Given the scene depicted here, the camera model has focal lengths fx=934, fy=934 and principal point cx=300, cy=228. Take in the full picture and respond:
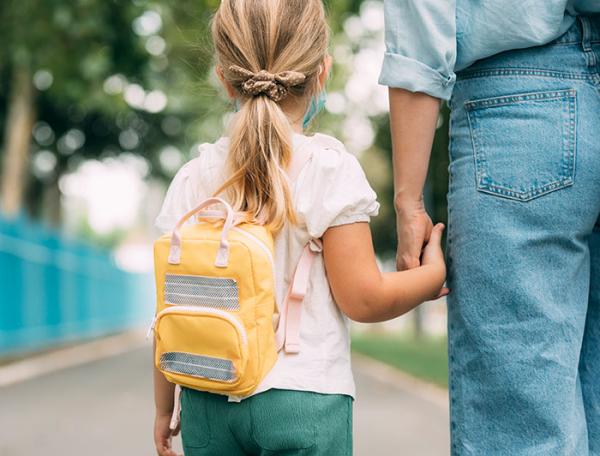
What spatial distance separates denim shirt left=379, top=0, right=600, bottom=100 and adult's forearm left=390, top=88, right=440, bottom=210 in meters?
0.04

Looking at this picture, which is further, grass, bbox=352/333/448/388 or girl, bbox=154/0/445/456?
grass, bbox=352/333/448/388

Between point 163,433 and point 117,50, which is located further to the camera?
point 117,50

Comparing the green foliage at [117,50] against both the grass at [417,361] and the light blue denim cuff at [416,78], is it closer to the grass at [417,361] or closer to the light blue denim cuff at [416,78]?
the light blue denim cuff at [416,78]

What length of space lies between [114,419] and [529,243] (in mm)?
4883

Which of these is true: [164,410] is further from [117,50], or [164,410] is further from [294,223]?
[117,50]

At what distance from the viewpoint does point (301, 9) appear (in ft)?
7.14

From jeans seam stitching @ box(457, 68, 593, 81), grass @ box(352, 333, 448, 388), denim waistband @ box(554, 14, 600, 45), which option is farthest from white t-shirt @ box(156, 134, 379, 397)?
grass @ box(352, 333, 448, 388)

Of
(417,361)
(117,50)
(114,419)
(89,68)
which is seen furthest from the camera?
(417,361)

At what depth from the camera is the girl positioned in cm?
201

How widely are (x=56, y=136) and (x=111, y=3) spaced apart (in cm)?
1200

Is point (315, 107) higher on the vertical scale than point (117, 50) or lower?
lower

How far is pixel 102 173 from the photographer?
22094 mm

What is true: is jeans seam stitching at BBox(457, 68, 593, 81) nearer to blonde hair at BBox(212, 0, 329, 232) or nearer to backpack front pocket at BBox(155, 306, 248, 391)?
blonde hair at BBox(212, 0, 329, 232)

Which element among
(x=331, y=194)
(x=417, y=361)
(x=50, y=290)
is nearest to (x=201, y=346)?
(x=331, y=194)
